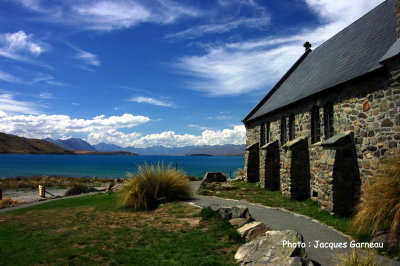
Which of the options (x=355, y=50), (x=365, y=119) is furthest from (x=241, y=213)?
(x=355, y=50)

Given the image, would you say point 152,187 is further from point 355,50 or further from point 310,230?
point 355,50

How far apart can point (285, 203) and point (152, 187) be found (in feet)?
19.8

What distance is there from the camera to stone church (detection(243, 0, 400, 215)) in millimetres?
9078

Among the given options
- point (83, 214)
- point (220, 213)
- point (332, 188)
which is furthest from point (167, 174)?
point (332, 188)

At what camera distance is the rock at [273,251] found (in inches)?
216

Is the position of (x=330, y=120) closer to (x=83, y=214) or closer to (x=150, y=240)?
(x=150, y=240)

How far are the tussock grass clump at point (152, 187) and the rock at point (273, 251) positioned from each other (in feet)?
24.0

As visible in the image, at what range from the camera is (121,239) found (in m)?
8.25

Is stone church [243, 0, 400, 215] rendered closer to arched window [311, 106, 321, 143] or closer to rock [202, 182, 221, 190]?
arched window [311, 106, 321, 143]

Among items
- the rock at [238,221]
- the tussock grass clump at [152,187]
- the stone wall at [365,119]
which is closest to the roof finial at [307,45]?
the stone wall at [365,119]

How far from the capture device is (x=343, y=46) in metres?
14.8

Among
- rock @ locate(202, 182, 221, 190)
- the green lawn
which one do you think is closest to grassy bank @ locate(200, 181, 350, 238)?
rock @ locate(202, 182, 221, 190)

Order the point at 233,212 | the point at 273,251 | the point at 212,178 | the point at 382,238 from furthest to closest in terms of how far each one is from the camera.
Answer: the point at 212,178 < the point at 233,212 < the point at 382,238 < the point at 273,251

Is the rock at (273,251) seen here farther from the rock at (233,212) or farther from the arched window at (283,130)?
the arched window at (283,130)
